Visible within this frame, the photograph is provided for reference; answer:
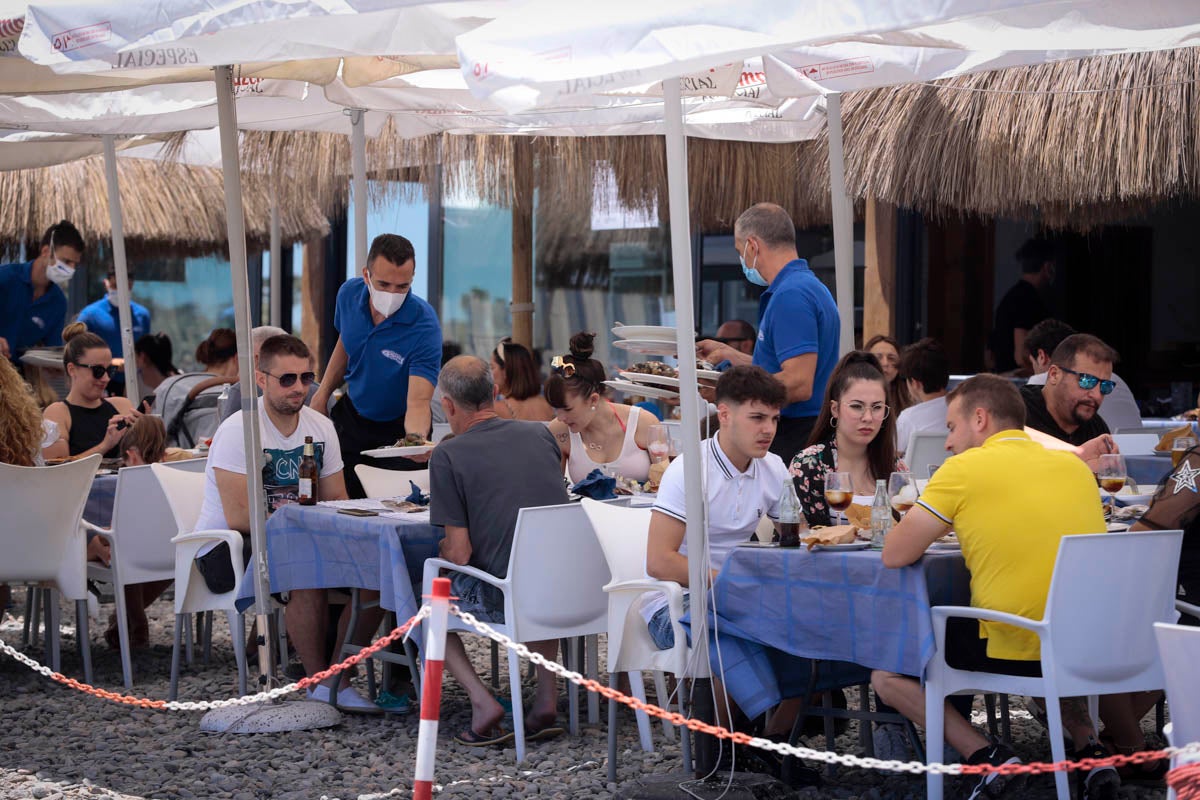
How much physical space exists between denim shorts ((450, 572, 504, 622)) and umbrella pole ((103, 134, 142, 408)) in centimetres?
410

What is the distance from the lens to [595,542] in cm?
537

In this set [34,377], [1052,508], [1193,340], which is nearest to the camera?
[1052,508]

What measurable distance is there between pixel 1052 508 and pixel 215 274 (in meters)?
13.4

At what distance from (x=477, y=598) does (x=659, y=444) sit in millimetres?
1568

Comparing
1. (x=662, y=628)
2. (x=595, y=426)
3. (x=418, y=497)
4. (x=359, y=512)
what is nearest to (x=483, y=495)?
(x=359, y=512)

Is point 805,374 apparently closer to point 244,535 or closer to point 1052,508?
point 1052,508

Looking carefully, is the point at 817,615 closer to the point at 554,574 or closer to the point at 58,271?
the point at 554,574

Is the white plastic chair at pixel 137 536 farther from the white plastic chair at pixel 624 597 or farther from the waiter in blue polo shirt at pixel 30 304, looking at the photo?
the waiter in blue polo shirt at pixel 30 304

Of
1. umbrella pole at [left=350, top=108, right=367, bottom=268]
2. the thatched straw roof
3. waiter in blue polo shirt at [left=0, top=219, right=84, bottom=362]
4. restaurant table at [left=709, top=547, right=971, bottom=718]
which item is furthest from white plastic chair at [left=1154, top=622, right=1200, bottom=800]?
the thatched straw roof

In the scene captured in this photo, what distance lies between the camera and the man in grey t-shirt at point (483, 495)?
5426 mm

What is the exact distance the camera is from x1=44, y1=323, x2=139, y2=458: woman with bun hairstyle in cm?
791

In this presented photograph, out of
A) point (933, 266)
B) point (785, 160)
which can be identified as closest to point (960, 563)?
point (785, 160)

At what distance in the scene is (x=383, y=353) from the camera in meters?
7.24

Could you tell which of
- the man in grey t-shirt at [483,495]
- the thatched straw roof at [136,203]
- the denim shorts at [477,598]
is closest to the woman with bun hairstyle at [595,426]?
the man in grey t-shirt at [483,495]
